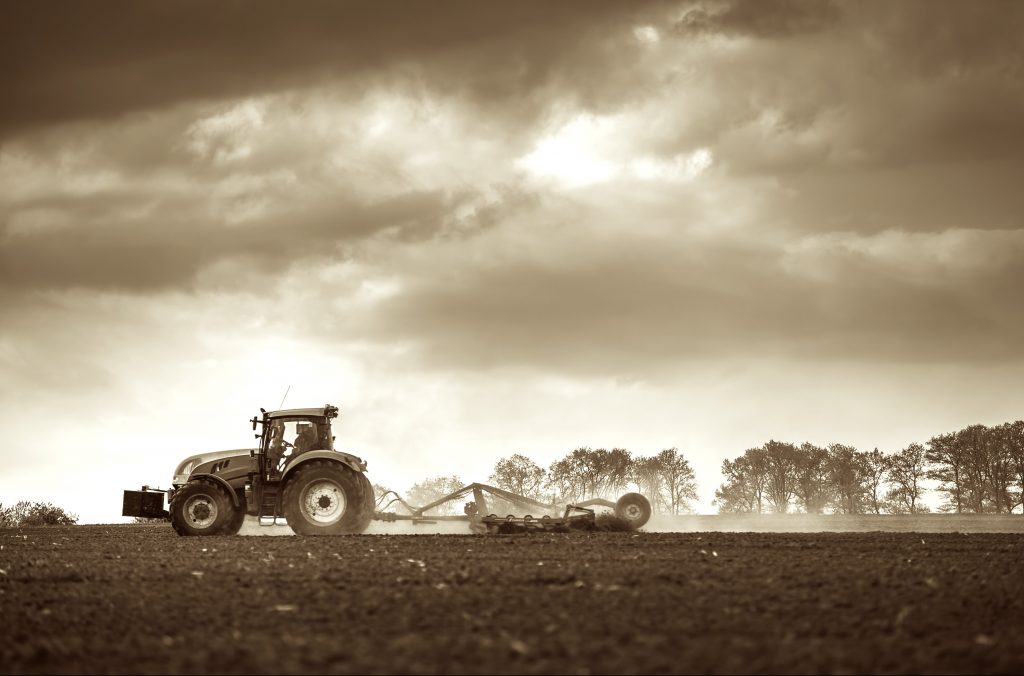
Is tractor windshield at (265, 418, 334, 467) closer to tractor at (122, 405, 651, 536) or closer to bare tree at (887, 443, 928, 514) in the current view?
tractor at (122, 405, 651, 536)

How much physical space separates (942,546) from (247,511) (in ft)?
45.5

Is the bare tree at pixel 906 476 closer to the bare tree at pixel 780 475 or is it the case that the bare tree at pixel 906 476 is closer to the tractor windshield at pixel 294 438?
the bare tree at pixel 780 475

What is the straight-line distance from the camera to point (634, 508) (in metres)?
21.1

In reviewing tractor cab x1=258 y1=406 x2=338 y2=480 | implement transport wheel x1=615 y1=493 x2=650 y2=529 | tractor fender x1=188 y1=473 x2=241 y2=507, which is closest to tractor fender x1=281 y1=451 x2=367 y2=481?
tractor cab x1=258 y1=406 x2=338 y2=480

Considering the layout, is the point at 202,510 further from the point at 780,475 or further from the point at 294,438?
the point at 780,475

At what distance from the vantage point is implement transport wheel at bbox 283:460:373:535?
1859cm

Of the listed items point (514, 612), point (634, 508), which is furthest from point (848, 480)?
point (514, 612)

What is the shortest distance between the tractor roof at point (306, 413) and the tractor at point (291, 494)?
0.02 m

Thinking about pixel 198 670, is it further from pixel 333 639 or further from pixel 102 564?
pixel 102 564

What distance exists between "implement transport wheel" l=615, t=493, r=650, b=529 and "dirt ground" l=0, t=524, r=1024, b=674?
7269mm

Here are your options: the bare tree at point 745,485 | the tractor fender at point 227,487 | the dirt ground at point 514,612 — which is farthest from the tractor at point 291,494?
the bare tree at point 745,485

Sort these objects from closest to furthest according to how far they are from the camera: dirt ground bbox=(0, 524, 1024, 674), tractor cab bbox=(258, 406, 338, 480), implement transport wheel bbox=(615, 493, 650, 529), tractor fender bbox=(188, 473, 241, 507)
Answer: dirt ground bbox=(0, 524, 1024, 674) → tractor fender bbox=(188, 473, 241, 507) → tractor cab bbox=(258, 406, 338, 480) → implement transport wheel bbox=(615, 493, 650, 529)

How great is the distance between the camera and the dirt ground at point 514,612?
20.9 ft

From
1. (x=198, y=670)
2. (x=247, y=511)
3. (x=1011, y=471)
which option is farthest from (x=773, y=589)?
(x=1011, y=471)
